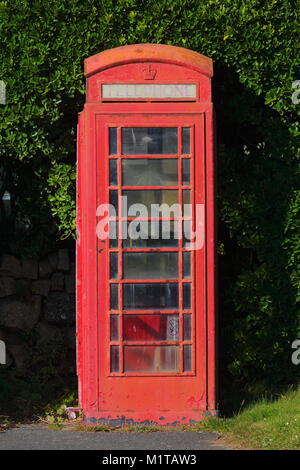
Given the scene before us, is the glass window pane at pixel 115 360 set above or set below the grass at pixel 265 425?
above

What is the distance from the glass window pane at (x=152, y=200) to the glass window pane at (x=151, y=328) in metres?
0.80

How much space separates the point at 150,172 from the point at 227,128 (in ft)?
5.12

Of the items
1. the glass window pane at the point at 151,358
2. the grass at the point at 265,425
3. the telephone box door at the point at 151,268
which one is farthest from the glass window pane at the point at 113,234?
the grass at the point at 265,425

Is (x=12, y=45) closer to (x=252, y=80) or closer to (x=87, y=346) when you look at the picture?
(x=252, y=80)

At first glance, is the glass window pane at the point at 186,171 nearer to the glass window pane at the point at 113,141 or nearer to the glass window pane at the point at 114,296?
the glass window pane at the point at 113,141

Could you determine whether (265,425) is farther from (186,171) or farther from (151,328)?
(186,171)

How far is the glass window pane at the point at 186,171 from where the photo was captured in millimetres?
8502

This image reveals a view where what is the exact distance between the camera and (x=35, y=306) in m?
9.94

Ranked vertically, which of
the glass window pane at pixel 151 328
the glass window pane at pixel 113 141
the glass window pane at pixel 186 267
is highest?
the glass window pane at pixel 113 141

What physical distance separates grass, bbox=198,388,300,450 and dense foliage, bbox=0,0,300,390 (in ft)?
2.41

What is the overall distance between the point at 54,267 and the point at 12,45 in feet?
6.83

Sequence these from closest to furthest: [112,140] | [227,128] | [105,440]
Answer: [105,440]
[112,140]
[227,128]

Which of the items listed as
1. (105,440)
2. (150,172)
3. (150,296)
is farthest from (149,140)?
(105,440)

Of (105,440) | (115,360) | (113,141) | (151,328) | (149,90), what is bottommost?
(105,440)
